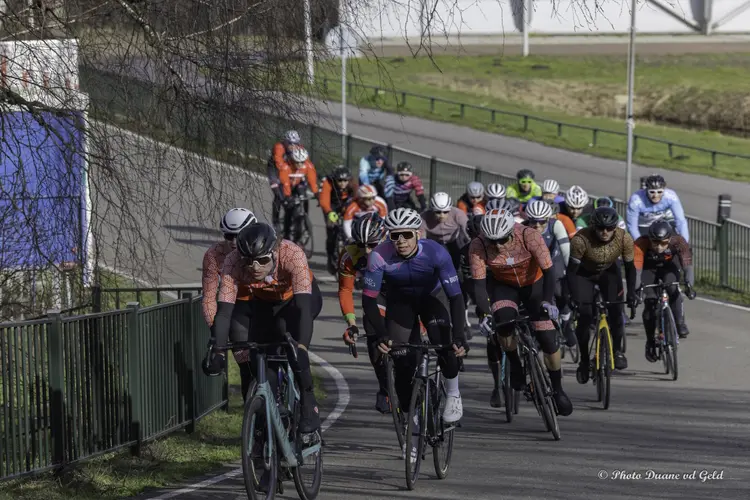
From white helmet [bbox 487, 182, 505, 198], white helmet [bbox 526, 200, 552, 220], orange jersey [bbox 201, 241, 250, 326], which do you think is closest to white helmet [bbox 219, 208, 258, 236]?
orange jersey [bbox 201, 241, 250, 326]

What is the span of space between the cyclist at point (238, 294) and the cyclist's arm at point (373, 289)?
101cm

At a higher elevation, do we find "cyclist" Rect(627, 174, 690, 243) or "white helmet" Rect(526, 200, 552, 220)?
"white helmet" Rect(526, 200, 552, 220)

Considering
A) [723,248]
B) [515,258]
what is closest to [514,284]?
[515,258]

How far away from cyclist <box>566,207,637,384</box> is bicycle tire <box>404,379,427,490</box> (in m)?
3.84

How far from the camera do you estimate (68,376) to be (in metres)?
9.78

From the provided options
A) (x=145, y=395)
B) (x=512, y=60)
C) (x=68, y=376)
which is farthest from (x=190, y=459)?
(x=512, y=60)

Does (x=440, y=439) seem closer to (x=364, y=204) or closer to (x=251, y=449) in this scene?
(x=251, y=449)

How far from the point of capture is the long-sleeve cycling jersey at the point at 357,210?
1778 cm

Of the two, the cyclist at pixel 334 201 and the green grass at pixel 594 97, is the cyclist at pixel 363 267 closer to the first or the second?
the cyclist at pixel 334 201

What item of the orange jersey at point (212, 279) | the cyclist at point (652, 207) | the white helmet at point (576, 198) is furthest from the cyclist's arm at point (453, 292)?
the cyclist at point (652, 207)

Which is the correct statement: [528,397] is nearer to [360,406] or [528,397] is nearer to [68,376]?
[360,406]

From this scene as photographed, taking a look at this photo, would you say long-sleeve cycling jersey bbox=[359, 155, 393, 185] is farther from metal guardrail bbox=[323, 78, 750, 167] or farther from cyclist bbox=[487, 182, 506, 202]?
metal guardrail bbox=[323, 78, 750, 167]

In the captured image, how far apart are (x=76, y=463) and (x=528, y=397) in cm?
401

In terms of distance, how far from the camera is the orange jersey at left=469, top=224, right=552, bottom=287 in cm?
1141
